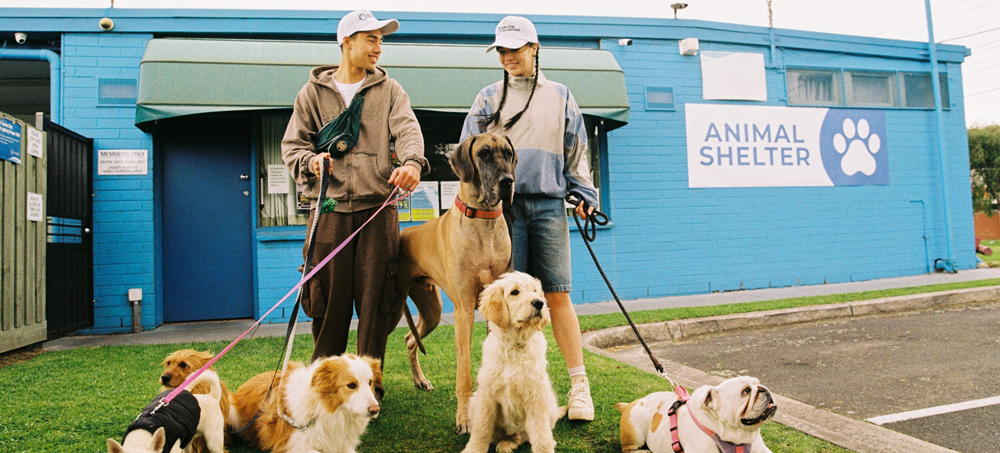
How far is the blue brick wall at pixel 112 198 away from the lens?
281 inches

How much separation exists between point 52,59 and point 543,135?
7573mm

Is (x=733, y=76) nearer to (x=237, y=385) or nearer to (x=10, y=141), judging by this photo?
(x=237, y=385)

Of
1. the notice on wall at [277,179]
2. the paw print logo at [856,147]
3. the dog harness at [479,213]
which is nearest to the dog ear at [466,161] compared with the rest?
the dog harness at [479,213]

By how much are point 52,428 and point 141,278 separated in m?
4.76

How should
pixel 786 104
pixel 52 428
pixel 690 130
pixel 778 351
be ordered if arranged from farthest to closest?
pixel 786 104 → pixel 690 130 → pixel 778 351 → pixel 52 428

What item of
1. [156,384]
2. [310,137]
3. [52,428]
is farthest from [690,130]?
[52,428]

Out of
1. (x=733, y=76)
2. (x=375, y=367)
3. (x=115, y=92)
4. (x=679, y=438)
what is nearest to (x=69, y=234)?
(x=115, y=92)

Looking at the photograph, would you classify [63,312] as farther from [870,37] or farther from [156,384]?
[870,37]

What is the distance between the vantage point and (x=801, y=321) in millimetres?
7133

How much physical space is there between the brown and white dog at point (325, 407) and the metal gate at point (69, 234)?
522cm

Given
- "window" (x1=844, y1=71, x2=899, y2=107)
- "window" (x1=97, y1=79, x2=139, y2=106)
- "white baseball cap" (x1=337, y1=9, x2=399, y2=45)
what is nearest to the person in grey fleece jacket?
"white baseball cap" (x1=337, y1=9, x2=399, y2=45)

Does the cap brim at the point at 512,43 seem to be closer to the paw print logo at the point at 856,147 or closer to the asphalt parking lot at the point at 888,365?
the asphalt parking lot at the point at 888,365

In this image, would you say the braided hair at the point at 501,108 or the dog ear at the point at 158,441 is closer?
the dog ear at the point at 158,441

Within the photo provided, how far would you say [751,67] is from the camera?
9.63 meters
